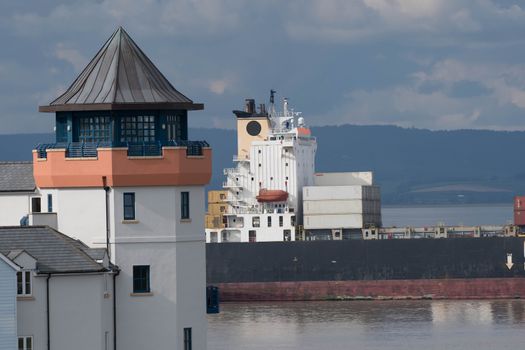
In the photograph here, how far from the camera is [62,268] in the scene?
76.3 ft

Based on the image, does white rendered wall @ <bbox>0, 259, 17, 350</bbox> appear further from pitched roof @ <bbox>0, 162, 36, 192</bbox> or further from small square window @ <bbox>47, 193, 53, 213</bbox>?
pitched roof @ <bbox>0, 162, 36, 192</bbox>

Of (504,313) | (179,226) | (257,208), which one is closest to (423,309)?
(504,313)

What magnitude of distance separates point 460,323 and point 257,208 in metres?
25.4

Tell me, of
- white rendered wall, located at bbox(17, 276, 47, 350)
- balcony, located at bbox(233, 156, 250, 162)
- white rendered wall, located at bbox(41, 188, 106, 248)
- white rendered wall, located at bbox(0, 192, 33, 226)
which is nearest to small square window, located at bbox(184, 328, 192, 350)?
white rendered wall, located at bbox(41, 188, 106, 248)

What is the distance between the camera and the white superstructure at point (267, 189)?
85500mm

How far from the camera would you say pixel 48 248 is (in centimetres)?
2362

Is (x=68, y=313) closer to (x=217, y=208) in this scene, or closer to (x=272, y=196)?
(x=272, y=196)

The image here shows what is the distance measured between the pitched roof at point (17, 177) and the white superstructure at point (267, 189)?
54.6 m

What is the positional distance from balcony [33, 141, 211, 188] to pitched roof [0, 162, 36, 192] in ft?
13.8

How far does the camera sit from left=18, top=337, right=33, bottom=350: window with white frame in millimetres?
23078

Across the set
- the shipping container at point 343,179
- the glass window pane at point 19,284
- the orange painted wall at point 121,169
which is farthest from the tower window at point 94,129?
the shipping container at point 343,179

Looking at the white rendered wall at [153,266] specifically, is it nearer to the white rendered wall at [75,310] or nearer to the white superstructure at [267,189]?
the white rendered wall at [75,310]

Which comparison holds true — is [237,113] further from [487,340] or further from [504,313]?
[487,340]

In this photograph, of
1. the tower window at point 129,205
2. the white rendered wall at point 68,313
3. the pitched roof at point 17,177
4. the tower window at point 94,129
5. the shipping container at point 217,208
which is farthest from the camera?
the shipping container at point 217,208
